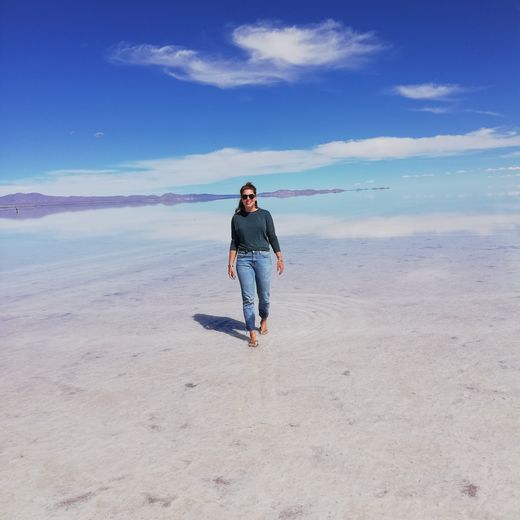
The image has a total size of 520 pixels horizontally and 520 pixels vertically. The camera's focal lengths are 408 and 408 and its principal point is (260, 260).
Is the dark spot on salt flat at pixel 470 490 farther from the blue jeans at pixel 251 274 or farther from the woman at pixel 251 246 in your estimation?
the blue jeans at pixel 251 274

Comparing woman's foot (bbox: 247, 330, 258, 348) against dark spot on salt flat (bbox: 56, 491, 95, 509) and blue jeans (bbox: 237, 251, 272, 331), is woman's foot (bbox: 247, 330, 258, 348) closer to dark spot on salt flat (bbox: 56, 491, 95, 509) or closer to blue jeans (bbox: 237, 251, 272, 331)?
blue jeans (bbox: 237, 251, 272, 331)

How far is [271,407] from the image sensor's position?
4055 mm

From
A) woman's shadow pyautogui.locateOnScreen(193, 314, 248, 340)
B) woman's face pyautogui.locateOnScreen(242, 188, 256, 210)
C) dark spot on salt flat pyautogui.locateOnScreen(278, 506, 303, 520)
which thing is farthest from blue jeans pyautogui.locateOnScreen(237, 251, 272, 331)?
dark spot on salt flat pyautogui.locateOnScreen(278, 506, 303, 520)

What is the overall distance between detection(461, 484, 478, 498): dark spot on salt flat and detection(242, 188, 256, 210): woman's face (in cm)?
411

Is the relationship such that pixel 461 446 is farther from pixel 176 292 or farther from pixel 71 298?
pixel 71 298

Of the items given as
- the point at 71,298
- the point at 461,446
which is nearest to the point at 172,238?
the point at 71,298

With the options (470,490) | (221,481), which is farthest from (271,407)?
(470,490)

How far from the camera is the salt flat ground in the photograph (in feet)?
9.49

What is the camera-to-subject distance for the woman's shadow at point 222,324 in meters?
6.42

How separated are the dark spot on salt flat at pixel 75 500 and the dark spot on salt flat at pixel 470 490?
2648mm

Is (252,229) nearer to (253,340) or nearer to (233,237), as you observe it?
(233,237)

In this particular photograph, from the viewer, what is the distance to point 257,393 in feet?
14.3

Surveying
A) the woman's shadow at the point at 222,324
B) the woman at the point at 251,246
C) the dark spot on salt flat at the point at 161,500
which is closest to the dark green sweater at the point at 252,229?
the woman at the point at 251,246

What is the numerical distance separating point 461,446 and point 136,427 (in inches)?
112
